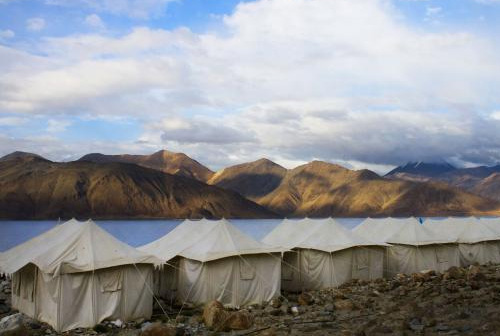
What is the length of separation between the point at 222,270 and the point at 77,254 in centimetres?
600

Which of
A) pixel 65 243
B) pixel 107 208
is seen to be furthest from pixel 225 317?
pixel 107 208

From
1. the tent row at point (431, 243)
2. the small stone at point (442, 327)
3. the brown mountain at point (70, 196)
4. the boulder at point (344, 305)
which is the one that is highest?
the brown mountain at point (70, 196)

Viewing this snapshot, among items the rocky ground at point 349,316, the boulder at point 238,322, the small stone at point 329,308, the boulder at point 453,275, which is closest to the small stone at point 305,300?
the rocky ground at point 349,316

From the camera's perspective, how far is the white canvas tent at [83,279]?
710 inches

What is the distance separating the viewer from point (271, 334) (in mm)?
15320

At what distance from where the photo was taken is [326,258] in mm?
26188

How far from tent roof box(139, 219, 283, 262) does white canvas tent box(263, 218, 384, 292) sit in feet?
12.3

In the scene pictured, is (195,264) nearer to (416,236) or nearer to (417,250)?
(417,250)

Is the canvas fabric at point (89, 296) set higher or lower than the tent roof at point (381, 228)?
lower

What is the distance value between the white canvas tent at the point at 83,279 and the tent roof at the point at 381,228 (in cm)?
1712

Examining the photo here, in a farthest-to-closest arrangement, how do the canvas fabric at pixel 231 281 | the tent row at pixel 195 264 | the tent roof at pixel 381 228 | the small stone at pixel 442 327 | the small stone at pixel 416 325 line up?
the tent roof at pixel 381 228 < the canvas fabric at pixel 231 281 < the tent row at pixel 195 264 < the small stone at pixel 416 325 < the small stone at pixel 442 327

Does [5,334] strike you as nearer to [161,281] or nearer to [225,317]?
[225,317]

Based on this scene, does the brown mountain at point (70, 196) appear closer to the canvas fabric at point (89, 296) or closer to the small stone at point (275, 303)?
the canvas fabric at point (89, 296)

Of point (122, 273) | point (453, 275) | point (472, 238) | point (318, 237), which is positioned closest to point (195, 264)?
point (122, 273)
